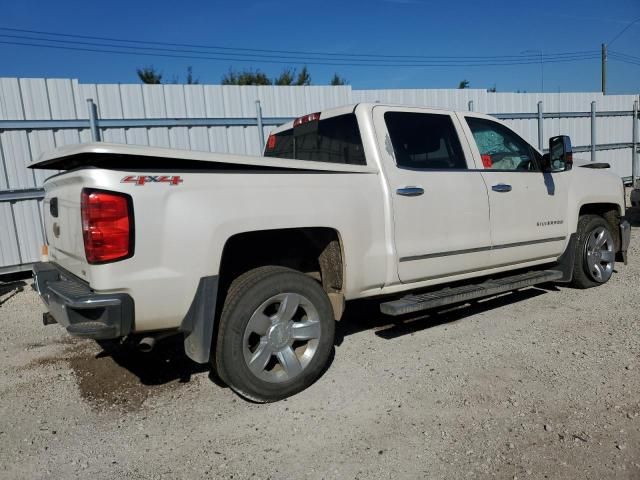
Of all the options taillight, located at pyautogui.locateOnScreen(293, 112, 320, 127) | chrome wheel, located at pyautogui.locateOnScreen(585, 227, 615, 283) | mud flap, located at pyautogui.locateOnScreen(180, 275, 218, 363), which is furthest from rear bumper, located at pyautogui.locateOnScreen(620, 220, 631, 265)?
A: mud flap, located at pyautogui.locateOnScreen(180, 275, 218, 363)

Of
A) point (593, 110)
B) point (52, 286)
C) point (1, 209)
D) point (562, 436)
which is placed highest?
point (593, 110)

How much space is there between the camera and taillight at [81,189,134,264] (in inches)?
103

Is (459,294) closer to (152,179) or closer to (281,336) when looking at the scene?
(281,336)

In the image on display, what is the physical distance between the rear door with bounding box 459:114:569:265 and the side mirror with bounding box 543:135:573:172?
82 millimetres

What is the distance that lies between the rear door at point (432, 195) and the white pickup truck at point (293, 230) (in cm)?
1

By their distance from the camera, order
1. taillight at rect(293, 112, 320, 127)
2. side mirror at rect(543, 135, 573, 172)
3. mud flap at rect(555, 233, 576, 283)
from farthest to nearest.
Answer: mud flap at rect(555, 233, 576, 283), side mirror at rect(543, 135, 573, 172), taillight at rect(293, 112, 320, 127)

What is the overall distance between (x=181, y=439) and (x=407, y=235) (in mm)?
2120

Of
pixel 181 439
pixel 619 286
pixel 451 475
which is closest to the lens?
pixel 451 475

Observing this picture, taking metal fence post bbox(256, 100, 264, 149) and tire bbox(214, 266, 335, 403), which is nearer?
tire bbox(214, 266, 335, 403)

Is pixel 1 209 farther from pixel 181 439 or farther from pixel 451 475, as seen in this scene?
pixel 451 475

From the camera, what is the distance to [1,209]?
23.1ft

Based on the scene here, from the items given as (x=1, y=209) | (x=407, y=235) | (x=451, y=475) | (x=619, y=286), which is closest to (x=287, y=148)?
(x=407, y=235)

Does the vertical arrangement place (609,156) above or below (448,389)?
above

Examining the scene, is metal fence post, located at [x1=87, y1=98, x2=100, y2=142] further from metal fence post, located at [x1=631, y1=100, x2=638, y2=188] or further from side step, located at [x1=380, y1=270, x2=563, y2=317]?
metal fence post, located at [x1=631, y1=100, x2=638, y2=188]
